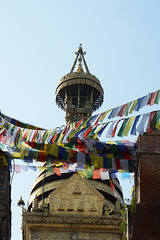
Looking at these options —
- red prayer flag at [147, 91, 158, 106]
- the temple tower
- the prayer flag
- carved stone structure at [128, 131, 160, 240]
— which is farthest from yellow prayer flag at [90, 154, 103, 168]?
the temple tower

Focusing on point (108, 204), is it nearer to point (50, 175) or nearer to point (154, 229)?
point (50, 175)

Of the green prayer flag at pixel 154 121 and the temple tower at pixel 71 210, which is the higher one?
the green prayer flag at pixel 154 121

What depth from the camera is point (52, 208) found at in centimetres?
2967

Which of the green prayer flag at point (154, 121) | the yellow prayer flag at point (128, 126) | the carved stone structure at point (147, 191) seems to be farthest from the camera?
the yellow prayer flag at point (128, 126)

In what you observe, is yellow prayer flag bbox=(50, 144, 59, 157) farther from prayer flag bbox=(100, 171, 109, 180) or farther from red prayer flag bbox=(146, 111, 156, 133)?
red prayer flag bbox=(146, 111, 156, 133)

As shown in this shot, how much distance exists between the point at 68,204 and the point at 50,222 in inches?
69.9

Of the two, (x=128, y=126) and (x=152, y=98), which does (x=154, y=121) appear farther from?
(x=128, y=126)

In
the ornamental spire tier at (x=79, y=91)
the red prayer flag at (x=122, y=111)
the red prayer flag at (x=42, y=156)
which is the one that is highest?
the ornamental spire tier at (x=79, y=91)

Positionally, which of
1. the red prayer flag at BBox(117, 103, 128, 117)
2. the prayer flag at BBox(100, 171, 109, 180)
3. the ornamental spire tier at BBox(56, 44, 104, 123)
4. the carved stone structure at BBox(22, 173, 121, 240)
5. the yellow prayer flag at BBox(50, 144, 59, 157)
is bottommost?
the carved stone structure at BBox(22, 173, 121, 240)

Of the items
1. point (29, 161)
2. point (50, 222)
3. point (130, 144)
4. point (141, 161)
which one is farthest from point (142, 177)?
point (50, 222)

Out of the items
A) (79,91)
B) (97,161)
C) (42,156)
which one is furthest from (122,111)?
(79,91)

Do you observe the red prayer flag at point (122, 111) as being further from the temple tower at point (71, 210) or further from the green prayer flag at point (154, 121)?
the temple tower at point (71, 210)

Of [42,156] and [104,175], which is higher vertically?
[42,156]

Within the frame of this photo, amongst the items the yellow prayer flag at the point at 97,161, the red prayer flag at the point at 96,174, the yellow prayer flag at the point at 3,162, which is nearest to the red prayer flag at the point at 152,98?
the yellow prayer flag at the point at 97,161
